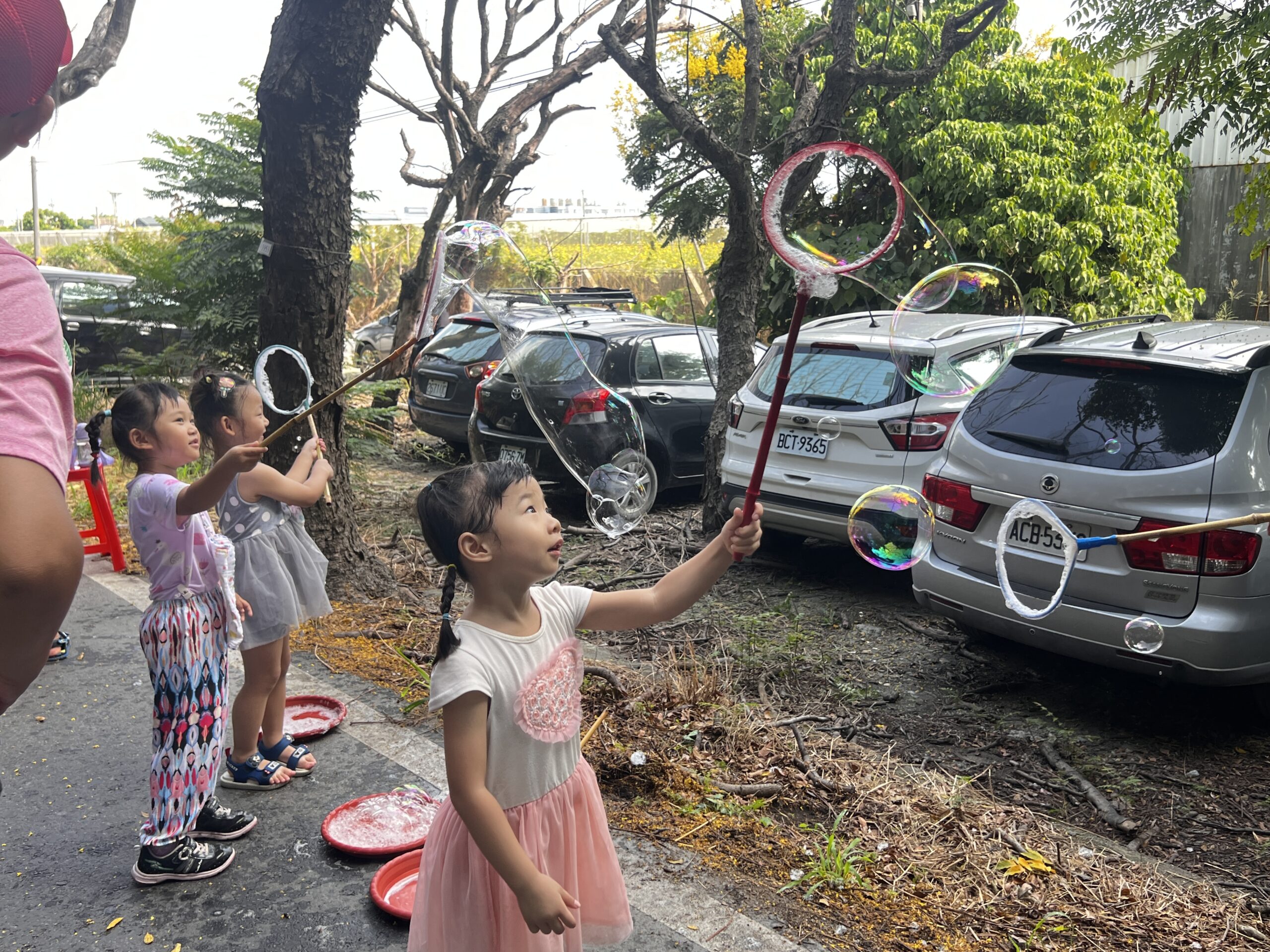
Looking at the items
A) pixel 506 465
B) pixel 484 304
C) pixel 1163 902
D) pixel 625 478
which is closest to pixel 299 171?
pixel 484 304

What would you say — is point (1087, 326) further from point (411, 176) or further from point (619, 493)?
point (411, 176)

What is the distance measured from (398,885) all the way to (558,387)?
2.69m

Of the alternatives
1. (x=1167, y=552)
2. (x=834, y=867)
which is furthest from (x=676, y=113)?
(x=834, y=867)

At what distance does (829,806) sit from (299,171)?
4.35m

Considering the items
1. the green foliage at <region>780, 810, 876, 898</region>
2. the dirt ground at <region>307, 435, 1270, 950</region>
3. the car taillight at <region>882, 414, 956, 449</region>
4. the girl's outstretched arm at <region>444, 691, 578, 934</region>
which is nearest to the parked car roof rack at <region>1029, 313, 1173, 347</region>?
the car taillight at <region>882, 414, 956, 449</region>

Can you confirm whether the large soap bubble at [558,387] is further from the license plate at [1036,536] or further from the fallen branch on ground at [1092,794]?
the fallen branch on ground at [1092,794]

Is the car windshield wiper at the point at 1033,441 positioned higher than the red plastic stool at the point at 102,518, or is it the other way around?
the car windshield wiper at the point at 1033,441

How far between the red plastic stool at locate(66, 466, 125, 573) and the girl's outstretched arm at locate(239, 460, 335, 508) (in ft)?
11.7

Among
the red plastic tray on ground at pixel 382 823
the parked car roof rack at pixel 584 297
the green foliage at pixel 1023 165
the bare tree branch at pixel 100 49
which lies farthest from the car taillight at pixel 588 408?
the bare tree branch at pixel 100 49

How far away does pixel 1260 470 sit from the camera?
155 inches

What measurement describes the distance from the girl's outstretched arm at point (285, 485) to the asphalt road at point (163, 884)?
111 cm

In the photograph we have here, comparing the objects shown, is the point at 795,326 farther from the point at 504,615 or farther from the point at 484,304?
the point at 484,304

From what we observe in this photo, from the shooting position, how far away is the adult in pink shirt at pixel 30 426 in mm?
1124

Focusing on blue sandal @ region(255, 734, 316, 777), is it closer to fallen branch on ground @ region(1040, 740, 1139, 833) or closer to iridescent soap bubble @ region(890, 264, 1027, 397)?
iridescent soap bubble @ region(890, 264, 1027, 397)
